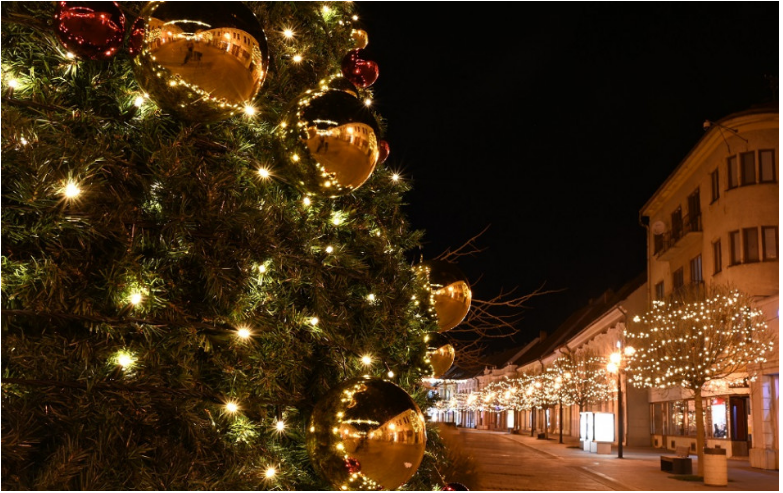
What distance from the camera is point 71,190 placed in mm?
1573

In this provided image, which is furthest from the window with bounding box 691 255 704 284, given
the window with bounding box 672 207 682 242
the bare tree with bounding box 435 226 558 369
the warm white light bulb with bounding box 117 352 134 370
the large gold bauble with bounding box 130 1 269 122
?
the warm white light bulb with bounding box 117 352 134 370

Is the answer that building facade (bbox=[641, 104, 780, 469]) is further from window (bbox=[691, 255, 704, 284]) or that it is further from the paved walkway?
the paved walkway

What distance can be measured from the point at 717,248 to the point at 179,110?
28.8m

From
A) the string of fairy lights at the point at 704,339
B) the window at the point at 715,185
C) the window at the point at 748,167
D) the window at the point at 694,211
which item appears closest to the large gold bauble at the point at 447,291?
the string of fairy lights at the point at 704,339

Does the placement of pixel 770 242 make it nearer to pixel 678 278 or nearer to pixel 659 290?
pixel 678 278

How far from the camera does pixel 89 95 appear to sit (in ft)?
6.02

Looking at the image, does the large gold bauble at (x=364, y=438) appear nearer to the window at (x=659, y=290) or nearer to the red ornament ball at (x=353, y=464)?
the red ornament ball at (x=353, y=464)

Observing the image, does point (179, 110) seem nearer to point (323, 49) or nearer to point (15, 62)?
point (15, 62)

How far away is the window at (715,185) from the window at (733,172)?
1.17 meters

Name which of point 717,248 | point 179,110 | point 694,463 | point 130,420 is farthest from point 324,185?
point 717,248

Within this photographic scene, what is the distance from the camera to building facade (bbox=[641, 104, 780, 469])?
2317 centimetres

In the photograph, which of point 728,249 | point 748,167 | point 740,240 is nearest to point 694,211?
point 728,249

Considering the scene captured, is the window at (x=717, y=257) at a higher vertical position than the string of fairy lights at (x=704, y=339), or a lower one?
higher

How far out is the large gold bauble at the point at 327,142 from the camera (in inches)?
80.2
